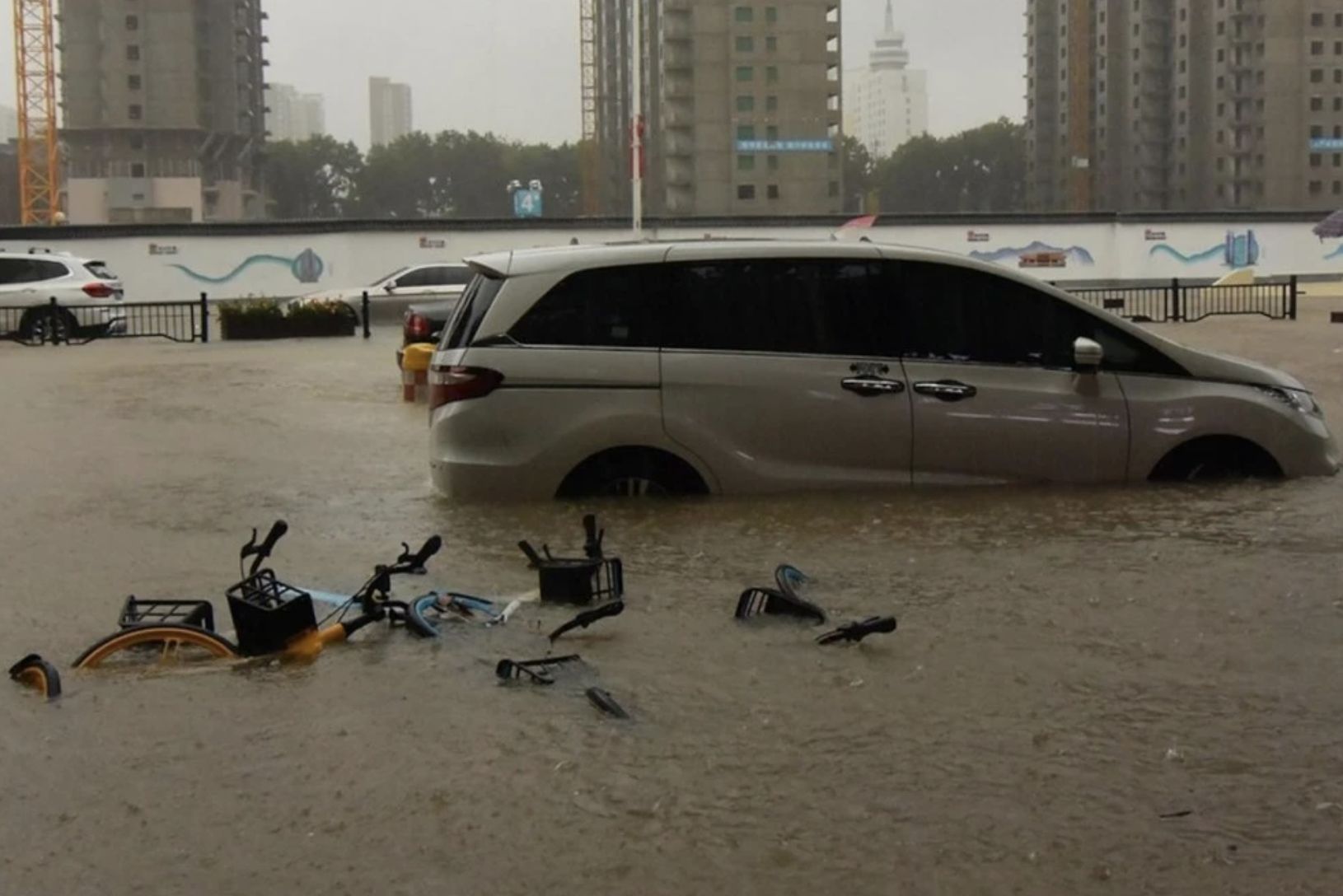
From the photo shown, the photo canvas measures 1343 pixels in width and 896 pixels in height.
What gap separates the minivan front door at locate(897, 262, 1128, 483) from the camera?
10.0 m

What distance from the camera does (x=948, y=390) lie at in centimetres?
995

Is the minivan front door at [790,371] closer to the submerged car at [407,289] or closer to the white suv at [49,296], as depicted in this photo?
the white suv at [49,296]

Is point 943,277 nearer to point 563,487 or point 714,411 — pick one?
point 714,411

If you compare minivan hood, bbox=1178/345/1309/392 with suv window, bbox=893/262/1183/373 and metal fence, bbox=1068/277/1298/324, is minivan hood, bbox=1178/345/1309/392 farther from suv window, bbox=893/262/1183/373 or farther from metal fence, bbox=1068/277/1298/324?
metal fence, bbox=1068/277/1298/324

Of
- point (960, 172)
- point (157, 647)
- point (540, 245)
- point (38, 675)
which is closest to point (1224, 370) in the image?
point (157, 647)

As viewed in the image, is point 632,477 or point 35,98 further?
point 35,98

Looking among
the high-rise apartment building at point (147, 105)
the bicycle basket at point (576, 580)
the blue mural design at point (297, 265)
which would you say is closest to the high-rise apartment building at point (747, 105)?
the high-rise apartment building at point (147, 105)

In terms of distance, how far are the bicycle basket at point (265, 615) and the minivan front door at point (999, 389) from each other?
4.34 meters

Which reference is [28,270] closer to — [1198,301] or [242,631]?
[1198,301]

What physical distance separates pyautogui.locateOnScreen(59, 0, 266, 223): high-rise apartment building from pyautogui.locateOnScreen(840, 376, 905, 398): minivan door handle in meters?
104

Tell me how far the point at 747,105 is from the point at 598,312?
3796 inches

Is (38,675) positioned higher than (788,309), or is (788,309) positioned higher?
(788,309)

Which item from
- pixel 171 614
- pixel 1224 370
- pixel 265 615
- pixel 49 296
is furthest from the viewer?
pixel 49 296

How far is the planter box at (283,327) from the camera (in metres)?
32.8
